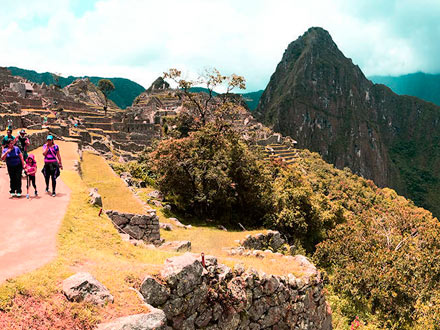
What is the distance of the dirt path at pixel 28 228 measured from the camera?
5914mm

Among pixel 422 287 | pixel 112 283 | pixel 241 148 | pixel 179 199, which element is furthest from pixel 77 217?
pixel 422 287

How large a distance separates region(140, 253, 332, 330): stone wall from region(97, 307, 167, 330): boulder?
47 cm

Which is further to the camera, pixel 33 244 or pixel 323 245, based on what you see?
pixel 323 245

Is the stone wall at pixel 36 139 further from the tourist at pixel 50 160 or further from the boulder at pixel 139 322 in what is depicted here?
the boulder at pixel 139 322

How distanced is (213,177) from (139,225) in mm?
7544

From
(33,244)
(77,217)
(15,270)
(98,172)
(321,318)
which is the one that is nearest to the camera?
(15,270)

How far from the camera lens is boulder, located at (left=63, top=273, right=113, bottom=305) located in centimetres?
504

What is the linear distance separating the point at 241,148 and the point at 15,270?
1846 centimetres

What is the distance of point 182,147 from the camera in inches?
810

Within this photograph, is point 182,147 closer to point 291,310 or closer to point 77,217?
point 77,217

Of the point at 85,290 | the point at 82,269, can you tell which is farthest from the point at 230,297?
the point at 85,290

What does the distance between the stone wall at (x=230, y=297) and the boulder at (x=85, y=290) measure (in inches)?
33.6

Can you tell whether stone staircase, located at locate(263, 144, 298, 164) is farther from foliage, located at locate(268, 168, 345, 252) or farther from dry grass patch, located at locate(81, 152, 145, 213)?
dry grass patch, located at locate(81, 152, 145, 213)

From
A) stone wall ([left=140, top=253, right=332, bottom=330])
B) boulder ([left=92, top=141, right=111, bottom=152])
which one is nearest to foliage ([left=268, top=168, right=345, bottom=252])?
stone wall ([left=140, top=253, right=332, bottom=330])
